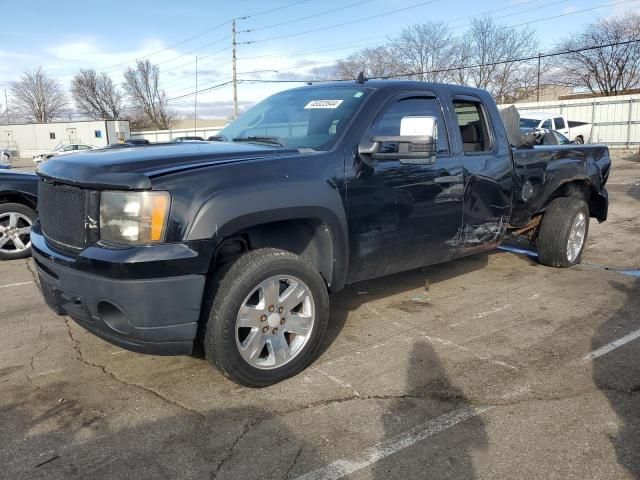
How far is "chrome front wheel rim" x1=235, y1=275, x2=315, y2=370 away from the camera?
10.4 feet

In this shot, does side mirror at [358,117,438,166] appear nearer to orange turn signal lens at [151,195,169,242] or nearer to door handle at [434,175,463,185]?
door handle at [434,175,463,185]

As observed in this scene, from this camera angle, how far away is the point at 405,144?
3.62m

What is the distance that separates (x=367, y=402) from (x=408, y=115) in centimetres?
221

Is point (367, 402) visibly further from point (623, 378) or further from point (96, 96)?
point (96, 96)

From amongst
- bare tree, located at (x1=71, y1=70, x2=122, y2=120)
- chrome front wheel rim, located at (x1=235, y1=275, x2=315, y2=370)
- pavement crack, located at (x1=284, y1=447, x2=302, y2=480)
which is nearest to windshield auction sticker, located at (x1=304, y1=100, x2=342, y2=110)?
chrome front wheel rim, located at (x1=235, y1=275, x2=315, y2=370)

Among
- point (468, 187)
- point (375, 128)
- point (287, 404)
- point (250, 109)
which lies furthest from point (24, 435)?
point (468, 187)

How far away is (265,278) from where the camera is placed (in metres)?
3.14

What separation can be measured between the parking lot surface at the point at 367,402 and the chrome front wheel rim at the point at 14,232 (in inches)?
93.9

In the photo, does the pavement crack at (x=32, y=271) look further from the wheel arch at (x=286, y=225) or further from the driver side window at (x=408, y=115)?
the driver side window at (x=408, y=115)

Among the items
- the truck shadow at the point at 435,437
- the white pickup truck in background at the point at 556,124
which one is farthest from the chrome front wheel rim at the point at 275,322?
the white pickup truck in background at the point at 556,124

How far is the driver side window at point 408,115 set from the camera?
394cm

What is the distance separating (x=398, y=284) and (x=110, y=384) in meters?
3.06

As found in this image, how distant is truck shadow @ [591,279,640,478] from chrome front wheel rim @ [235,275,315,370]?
1798 millimetres

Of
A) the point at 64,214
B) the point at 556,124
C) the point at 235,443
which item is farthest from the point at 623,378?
the point at 556,124
